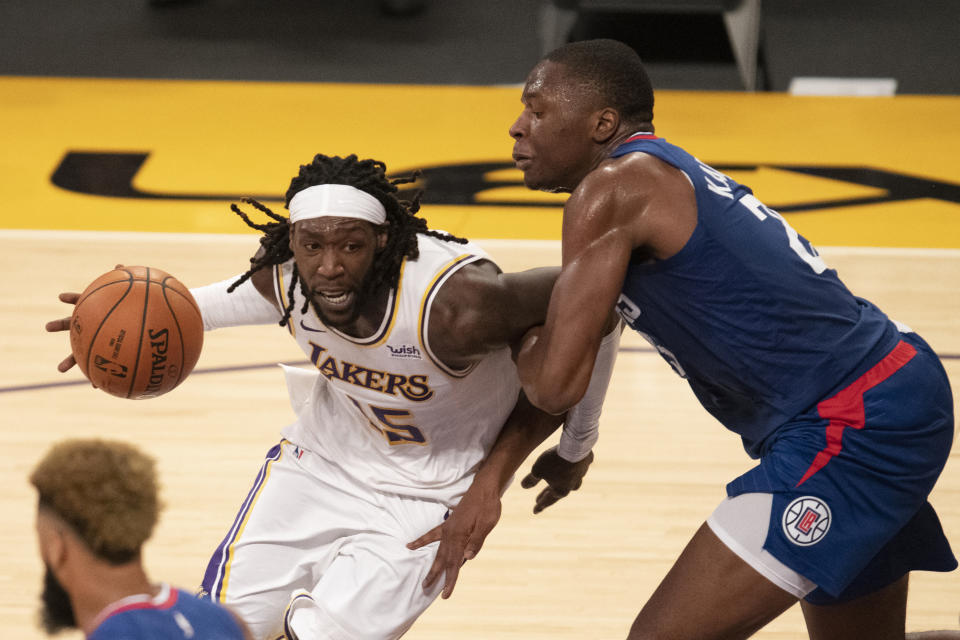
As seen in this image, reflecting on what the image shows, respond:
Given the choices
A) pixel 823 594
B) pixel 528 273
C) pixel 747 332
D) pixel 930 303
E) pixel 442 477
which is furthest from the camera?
pixel 930 303

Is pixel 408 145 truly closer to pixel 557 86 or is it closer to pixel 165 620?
pixel 557 86

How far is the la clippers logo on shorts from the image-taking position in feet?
9.40

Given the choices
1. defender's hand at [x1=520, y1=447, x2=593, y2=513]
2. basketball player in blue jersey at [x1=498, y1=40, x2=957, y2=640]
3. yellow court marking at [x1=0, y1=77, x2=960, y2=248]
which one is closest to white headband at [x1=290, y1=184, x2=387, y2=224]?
basketball player in blue jersey at [x1=498, y1=40, x2=957, y2=640]

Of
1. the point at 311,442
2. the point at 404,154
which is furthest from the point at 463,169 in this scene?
the point at 311,442

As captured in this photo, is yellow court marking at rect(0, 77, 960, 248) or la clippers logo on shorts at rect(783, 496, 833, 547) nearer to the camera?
la clippers logo on shorts at rect(783, 496, 833, 547)

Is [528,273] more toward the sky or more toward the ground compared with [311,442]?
more toward the sky

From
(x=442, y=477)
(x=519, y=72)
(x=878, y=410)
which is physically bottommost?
(x=519, y=72)

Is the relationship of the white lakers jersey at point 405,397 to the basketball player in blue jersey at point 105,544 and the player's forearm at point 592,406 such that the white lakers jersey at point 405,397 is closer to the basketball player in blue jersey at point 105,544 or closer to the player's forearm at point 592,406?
the player's forearm at point 592,406

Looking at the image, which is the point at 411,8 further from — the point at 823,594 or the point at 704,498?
the point at 823,594

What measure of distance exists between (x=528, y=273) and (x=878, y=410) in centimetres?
98

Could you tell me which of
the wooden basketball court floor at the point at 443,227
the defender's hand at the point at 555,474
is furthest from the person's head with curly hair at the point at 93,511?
the wooden basketball court floor at the point at 443,227

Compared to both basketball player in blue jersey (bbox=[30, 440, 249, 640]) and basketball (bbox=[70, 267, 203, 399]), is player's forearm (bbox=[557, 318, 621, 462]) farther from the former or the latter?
basketball player in blue jersey (bbox=[30, 440, 249, 640])

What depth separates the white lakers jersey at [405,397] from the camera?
344cm

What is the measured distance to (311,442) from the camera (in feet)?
12.4
